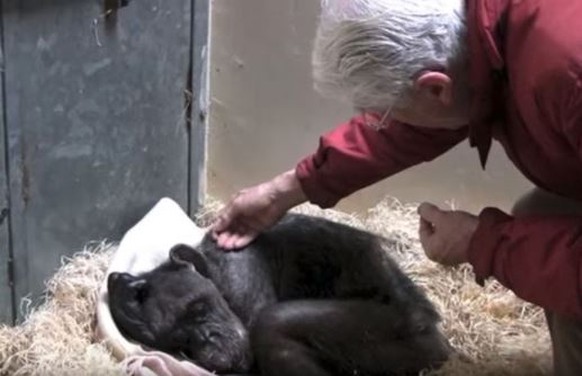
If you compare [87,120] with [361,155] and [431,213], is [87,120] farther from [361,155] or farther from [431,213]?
[431,213]

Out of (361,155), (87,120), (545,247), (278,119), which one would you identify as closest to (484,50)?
(545,247)

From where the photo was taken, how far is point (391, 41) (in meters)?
1.74

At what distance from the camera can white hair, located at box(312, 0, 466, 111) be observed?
174 centimetres

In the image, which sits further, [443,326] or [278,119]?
[278,119]

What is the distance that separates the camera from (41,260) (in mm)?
2584

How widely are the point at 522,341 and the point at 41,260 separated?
102 cm

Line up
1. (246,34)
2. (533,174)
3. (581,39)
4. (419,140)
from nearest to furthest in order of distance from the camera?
1. (581,39)
2. (533,174)
3. (419,140)
4. (246,34)

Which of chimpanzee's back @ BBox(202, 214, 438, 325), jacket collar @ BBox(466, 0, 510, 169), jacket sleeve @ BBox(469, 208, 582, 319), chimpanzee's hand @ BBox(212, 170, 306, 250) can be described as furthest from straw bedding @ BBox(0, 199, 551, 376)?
jacket collar @ BBox(466, 0, 510, 169)

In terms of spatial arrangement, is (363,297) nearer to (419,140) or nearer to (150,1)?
(419,140)

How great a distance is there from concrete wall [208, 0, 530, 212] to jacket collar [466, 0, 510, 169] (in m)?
0.97

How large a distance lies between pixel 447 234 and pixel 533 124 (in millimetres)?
245

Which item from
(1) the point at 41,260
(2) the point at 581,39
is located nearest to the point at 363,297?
(1) the point at 41,260

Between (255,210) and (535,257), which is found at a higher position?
(535,257)

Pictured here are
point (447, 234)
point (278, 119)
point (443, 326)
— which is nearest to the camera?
point (447, 234)
